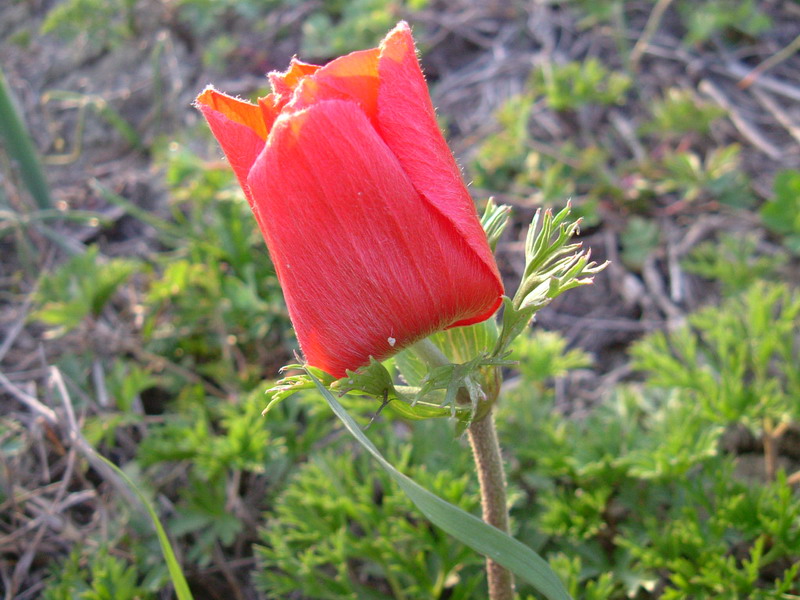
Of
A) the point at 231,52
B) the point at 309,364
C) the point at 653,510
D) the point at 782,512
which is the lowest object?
the point at 653,510

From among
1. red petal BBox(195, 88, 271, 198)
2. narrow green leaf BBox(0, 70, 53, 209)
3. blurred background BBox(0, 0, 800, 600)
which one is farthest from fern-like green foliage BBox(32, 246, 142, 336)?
red petal BBox(195, 88, 271, 198)

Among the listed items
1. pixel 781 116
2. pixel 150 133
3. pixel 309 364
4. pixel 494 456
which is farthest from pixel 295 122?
pixel 150 133

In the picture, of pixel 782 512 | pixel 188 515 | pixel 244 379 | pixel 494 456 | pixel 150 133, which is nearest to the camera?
pixel 494 456

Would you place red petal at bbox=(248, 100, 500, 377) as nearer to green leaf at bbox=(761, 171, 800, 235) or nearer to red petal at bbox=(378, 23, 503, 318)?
red petal at bbox=(378, 23, 503, 318)

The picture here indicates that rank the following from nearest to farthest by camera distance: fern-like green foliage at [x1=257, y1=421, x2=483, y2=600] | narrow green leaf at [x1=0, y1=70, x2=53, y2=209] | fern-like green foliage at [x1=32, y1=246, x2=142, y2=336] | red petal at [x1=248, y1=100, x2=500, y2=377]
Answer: red petal at [x1=248, y1=100, x2=500, y2=377] → fern-like green foliage at [x1=257, y1=421, x2=483, y2=600] → fern-like green foliage at [x1=32, y1=246, x2=142, y2=336] → narrow green leaf at [x1=0, y1=70, x2=53, y2=209]

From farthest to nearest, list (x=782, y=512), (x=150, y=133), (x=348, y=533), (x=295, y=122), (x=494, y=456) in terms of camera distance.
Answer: (x=150, y=133) < (x=348, y=533) < (x=782, y=512) < (x=494, y=456) < (x=295, y=122)

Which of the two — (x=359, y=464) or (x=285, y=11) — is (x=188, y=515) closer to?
(x=359, y=464)

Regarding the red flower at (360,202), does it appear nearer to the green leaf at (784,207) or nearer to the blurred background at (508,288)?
the blurred background at (508,288)
